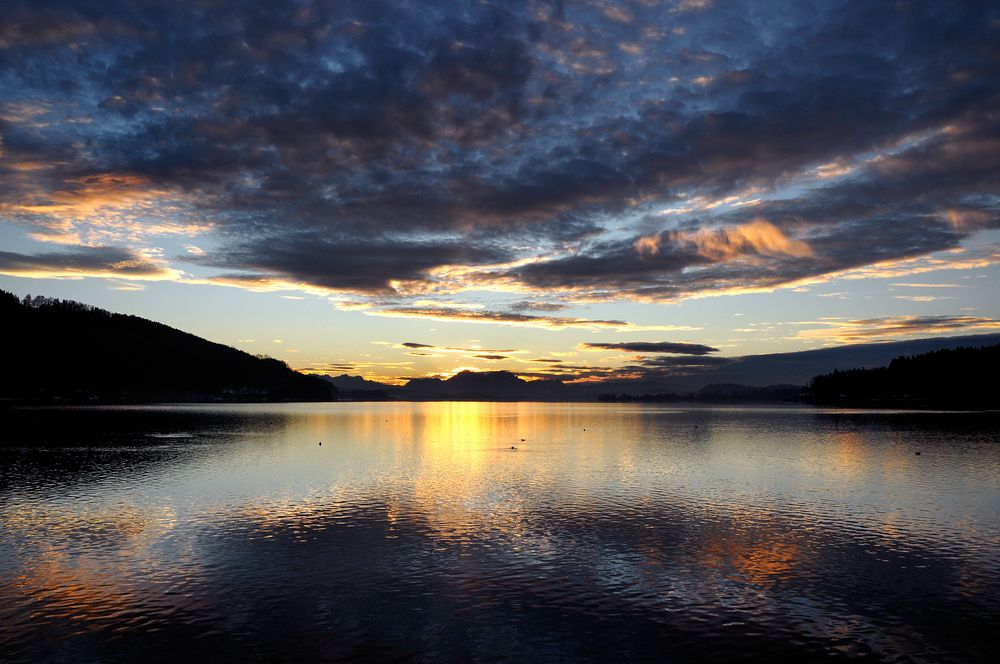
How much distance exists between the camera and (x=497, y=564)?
37.4m

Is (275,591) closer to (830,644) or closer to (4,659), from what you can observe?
(4,659)

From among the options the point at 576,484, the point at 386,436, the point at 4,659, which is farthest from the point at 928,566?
the point at 386,436

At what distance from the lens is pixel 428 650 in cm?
2525

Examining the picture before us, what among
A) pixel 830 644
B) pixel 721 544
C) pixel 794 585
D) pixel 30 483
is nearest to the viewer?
pixel 830 644

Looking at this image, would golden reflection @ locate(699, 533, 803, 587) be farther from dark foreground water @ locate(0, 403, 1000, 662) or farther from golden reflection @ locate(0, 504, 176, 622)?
golden reflection @ locate(0, 504, 176, 622)

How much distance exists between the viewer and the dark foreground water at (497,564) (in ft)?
86.3

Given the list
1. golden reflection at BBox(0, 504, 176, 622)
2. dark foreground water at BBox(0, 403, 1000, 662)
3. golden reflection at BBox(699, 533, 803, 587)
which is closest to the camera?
dark foreground water at BBox(0, 403, 1000, 662)

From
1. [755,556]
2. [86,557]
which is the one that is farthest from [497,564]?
[86,557]

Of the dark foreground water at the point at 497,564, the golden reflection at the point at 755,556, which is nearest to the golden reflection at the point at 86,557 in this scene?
the dark foreground water at the point at 497,564

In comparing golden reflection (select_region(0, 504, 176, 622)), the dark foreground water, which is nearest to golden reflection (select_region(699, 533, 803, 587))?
the dark foreground water

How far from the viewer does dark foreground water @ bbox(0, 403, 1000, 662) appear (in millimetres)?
26297

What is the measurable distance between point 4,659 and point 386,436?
428ft

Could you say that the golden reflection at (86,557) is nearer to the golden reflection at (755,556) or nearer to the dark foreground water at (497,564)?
the dark foreground water at (497,564)

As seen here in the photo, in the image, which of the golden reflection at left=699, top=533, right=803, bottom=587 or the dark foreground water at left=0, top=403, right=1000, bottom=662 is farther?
the golden reflection at left=699, top=533, right=803, bottom=587
